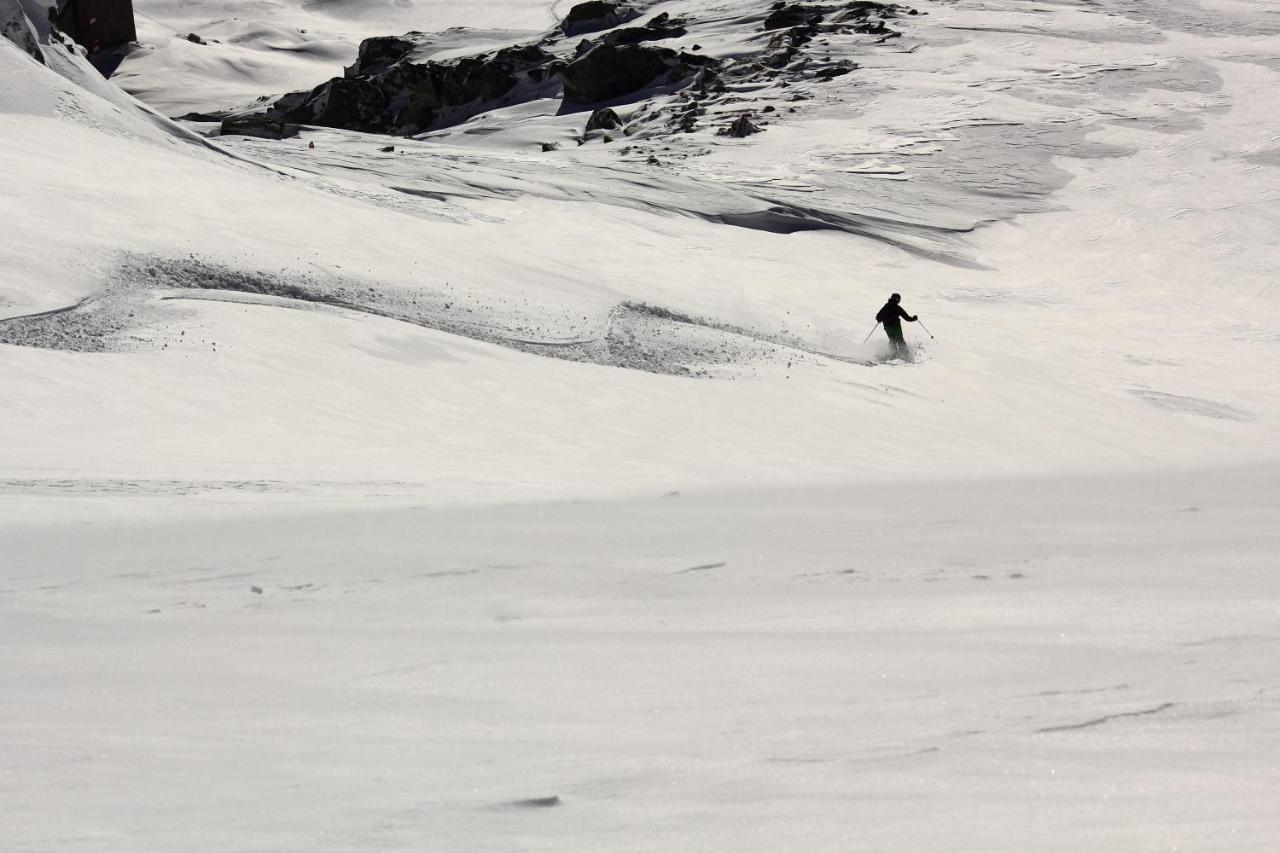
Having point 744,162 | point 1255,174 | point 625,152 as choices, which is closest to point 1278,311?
point 1255,174

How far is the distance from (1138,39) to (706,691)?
1810 inches

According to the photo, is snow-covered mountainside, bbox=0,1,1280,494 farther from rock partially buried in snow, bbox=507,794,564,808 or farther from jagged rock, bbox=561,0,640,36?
jagged rock, bbox=561,0,640,36

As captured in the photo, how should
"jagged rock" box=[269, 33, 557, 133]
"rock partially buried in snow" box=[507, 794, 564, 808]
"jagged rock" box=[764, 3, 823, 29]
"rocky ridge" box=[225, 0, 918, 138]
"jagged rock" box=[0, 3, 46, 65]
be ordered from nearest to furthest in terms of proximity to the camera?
"rock partially buried in snow" box=[507, 794, 564, 808] < "jagged rock" box=[0, 3, 46, 65] < "rocky ridge" box=[225, 0, 918, 138] < "jagged rock" box=[764, 3, 823, 29] < "jagged rock" box=[269, 33, 557, 133]

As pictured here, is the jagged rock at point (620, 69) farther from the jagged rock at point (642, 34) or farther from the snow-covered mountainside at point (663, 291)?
the snow-covered mountainside at point (663, 291)

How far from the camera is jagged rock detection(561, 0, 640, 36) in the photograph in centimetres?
5759

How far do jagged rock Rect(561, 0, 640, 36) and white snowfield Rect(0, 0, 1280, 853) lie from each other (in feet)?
110

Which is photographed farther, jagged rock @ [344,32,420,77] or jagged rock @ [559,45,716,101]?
jagged rock @ [344,32,420,77]

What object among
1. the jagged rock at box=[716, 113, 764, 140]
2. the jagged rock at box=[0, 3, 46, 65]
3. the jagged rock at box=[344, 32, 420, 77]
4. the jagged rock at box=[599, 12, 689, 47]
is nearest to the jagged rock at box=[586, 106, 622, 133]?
the jagged rock at box=[716, 113, 764, 140]

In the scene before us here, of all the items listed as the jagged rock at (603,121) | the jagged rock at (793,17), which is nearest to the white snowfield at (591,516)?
the jagged rock at (603,121)

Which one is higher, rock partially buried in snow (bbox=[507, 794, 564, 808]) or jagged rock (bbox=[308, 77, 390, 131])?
jagged rock (bbox=[308, 77, 390, 131])

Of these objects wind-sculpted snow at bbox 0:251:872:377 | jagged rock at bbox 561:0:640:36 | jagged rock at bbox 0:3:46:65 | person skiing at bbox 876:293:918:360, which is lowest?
person skiing at bbox 876:293:918:360

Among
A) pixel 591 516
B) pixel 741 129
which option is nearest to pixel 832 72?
Answer: pixel 741 129

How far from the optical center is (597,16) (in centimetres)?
5841

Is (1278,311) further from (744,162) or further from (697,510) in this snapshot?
(697,510)
